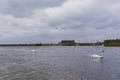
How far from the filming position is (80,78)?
30.2 metres

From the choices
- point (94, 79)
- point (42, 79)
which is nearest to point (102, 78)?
point (94, 79)

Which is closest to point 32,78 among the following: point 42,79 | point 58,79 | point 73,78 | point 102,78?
point 42,79

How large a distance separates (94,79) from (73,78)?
269cm

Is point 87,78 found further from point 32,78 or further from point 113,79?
point 32,78

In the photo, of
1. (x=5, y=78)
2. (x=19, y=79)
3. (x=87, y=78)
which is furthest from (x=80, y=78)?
(x=5, y=78)

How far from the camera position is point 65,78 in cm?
3022

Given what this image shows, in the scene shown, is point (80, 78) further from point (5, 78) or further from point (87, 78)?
point (5, 78)

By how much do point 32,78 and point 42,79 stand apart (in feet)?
5.40

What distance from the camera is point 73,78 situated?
30141mm

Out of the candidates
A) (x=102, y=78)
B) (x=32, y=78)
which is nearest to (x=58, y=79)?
(x=32, y=78)

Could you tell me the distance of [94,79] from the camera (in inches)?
1168

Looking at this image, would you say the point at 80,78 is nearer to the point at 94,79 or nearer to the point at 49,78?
the point at 94,79

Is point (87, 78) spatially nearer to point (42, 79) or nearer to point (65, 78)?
point (65, 78)

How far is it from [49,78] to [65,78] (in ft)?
6.84
